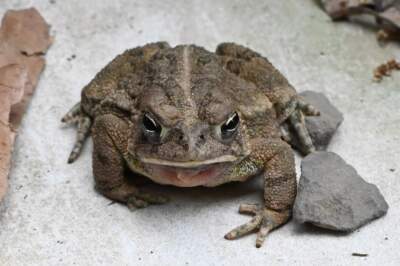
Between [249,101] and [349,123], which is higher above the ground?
[249,101]

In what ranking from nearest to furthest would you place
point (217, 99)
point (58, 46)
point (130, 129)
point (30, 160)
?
1. point (217, 99)
2. point (130, 129)
3. point (30, 160)
4. point (58, 46)

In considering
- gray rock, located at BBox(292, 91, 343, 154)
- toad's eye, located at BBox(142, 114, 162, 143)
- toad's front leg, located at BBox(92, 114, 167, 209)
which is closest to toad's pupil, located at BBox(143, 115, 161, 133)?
toad's eye, located at BBox(142, 114, 162, 143)

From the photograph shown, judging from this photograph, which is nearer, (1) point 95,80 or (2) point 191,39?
(1) point 95,80

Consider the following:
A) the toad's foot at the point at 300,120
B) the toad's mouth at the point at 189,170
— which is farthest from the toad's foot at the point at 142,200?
the toad's foot at the point at 300,120

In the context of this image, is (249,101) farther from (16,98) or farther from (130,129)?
(16,98)

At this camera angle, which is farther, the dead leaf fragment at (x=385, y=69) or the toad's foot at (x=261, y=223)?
the dead leaf fragment at (x=385, y=69)

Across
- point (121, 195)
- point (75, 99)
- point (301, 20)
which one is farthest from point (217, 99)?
point (301, 20)

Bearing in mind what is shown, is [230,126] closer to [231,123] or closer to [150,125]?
[231,123]

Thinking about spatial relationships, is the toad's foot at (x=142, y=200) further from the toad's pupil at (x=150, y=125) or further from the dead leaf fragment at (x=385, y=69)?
the dead leaf fragment at (x=385, y=69)
